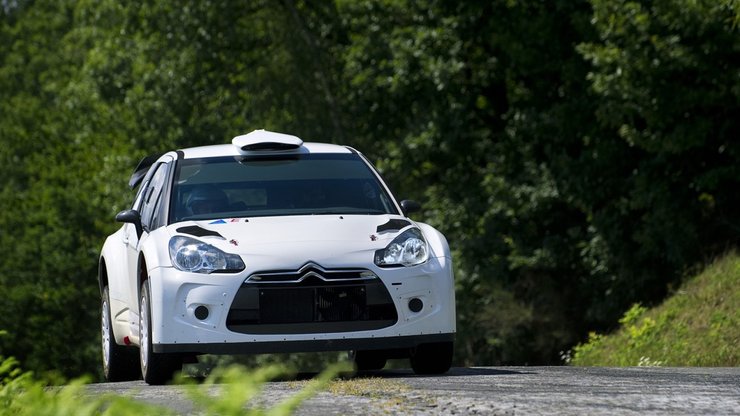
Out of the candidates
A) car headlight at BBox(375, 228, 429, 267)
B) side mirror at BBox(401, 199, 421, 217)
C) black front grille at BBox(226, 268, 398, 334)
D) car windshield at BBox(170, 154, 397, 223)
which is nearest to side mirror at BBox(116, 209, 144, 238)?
car windshield at BBox(170, 154, 397, 223)

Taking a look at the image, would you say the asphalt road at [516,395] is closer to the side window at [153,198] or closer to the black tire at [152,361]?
the black tire at [152,361]

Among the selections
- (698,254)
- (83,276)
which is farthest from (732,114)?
(83,276)

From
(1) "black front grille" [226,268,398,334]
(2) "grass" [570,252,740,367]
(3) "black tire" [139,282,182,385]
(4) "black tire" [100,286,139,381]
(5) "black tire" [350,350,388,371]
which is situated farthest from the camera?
(2) "grass" [570,252,740,367]

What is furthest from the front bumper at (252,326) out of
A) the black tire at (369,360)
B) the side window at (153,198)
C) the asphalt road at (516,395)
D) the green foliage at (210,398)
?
the green foliage at (210,398)

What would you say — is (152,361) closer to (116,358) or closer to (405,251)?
(405,251)

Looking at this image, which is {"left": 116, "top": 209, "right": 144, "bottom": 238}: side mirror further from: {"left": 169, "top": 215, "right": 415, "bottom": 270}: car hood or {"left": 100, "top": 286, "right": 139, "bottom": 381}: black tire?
{"left": 100, "top": 286, "right": 139, "bottom": 381}: black tire

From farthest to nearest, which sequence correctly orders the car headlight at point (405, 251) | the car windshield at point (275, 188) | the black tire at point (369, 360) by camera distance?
the black tire at point (369, 360)
the car windshield at point (275, 188)
the car headlight at point (405, 251)

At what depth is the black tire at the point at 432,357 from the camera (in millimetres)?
10805

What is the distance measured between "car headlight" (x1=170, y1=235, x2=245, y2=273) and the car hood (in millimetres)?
44

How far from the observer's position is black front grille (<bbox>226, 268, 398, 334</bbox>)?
10.1 m

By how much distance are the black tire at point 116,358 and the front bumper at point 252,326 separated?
256 centimetres

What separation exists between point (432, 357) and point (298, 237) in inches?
51.6

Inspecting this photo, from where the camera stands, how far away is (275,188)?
11.4 m

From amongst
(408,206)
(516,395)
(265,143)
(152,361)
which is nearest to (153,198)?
(265,143)
